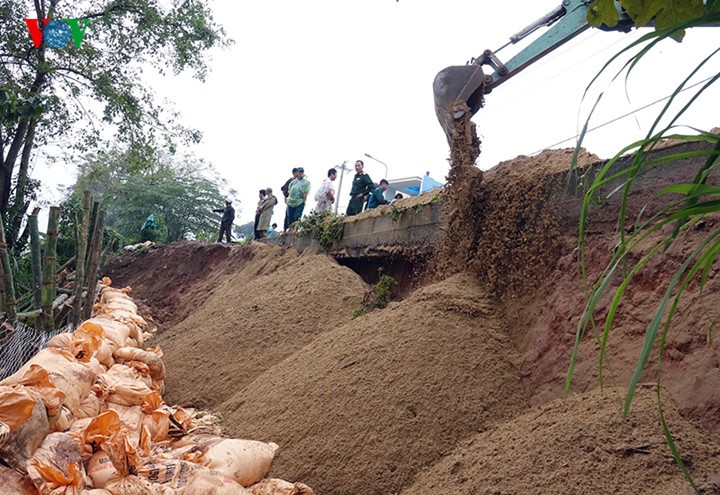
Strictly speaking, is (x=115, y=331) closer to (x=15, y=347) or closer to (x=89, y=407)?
(x=15, y=347)

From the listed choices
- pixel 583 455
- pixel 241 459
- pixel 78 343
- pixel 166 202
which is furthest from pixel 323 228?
pixel 166 202

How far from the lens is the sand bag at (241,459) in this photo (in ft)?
10.1

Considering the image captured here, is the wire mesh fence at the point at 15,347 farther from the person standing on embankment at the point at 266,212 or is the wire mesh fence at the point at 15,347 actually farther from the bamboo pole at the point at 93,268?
the person standing on embankment at the point at 266,212

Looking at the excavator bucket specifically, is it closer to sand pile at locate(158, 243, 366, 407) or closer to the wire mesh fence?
sand pile at locate(158, 243, 366, 407)

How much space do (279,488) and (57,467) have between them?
41.5 inches

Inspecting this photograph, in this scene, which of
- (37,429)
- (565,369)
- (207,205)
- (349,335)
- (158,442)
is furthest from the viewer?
(207,205)

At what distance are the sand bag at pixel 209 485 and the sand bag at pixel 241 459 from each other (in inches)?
5.1

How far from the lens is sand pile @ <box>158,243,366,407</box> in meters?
5.18

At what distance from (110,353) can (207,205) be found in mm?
21850

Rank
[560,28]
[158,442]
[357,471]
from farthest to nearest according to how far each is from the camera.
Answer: [560,28] < [158,442] < [357,471]

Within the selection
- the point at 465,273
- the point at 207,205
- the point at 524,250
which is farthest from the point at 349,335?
the point at 207,205

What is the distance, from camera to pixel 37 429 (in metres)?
2.62

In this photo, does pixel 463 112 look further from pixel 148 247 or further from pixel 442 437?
pixel 148 247

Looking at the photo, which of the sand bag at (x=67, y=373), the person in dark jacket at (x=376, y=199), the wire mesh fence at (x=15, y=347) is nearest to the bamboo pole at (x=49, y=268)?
the wire mesh fence at (x=15, y=347)
